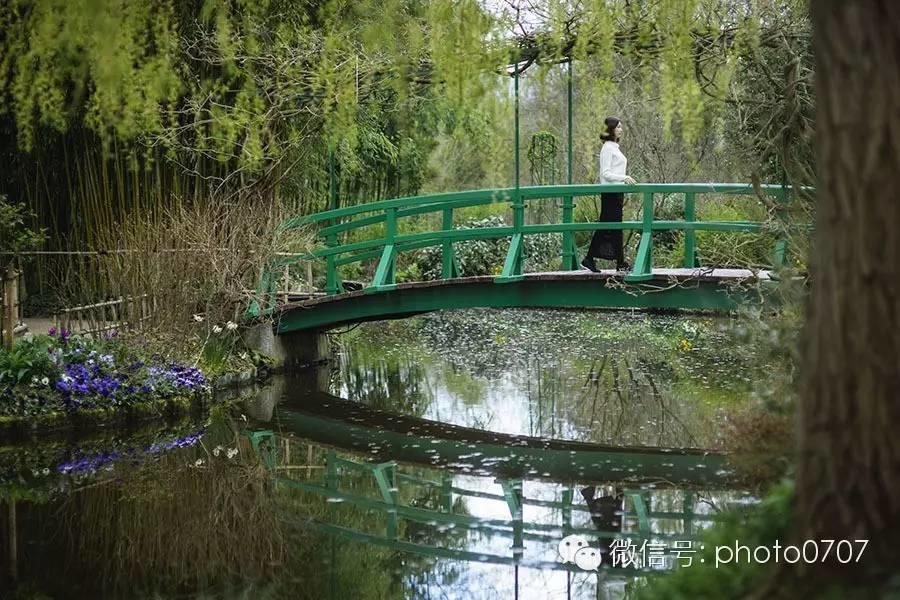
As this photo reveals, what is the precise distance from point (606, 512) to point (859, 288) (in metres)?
3.75

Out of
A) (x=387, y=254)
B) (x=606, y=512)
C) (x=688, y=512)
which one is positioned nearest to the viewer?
(x=688, y=512)

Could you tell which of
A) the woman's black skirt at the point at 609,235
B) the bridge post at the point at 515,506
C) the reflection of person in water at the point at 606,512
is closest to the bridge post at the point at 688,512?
the reflection of person in water at the point at 606,512

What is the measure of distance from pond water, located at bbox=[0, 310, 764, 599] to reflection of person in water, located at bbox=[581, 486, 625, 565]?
0.06ft

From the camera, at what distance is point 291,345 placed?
11227 millimetres

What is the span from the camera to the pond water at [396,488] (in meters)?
5.25

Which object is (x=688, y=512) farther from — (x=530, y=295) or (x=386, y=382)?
(x=386, y=382)

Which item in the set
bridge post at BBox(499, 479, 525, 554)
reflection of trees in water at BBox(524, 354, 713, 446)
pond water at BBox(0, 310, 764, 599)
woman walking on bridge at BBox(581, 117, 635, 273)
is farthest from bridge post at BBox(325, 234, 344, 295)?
bridge post at BBox(499, 479, 525, 554)

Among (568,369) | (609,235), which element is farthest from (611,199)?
(568,369)

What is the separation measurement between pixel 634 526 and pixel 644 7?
11.9ft

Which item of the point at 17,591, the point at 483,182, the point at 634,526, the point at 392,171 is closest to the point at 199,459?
the point at 17,591

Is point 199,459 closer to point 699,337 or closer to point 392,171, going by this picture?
point 699,337

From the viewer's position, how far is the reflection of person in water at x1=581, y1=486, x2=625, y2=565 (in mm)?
5652

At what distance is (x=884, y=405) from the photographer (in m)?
2.74

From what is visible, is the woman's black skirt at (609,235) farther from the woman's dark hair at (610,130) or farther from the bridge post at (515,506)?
the bridge post at (515,506)
